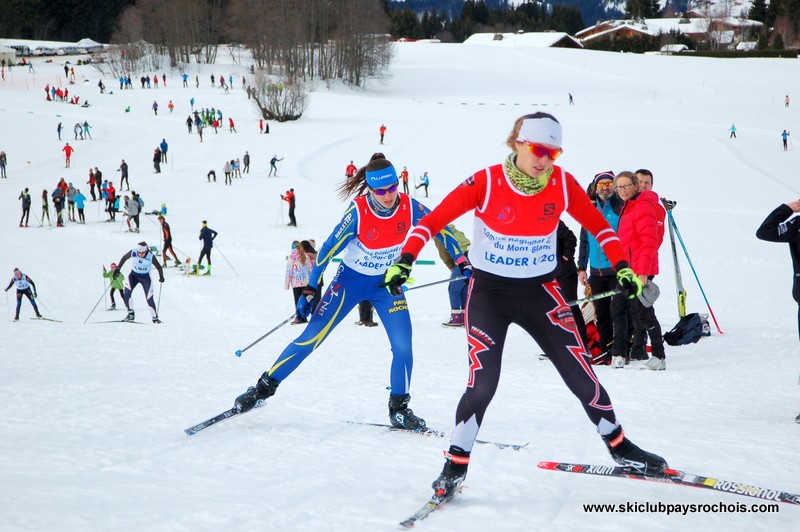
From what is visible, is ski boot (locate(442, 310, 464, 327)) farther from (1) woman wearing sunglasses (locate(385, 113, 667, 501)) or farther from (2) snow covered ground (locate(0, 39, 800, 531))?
(1) woman wearing sunglasses (locate(385, 113, 667, 501))

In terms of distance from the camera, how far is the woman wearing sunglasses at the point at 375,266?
18.6 ft

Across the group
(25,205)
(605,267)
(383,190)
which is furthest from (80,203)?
(383,190)

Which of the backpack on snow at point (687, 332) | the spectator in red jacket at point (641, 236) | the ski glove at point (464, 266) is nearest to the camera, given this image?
the ski glove at point (464, 266)

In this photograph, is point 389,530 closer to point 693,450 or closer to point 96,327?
point 693,450

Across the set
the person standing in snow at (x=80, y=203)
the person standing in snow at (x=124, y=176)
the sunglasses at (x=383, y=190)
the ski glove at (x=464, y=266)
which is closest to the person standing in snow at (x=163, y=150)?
the person standing in snow at (x=124, y=176)

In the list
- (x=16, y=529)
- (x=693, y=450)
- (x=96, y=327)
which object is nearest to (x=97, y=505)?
(x=16, y=529)

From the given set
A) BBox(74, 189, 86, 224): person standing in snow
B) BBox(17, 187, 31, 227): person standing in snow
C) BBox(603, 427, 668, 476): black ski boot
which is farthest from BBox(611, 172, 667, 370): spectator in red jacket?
BBox(17, 187, 31, 227): person standing in snow

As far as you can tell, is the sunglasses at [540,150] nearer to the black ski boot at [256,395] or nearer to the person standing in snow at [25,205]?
the black ski boot at [256,395]

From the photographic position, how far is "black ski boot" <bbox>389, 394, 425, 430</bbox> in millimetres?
5672

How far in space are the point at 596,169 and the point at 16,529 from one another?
3340cm

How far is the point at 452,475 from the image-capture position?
4047mm

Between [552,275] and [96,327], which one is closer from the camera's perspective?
[552,275]

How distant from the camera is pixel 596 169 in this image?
113 feet

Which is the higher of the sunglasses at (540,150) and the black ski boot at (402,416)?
the sunglasses at (540,150)
